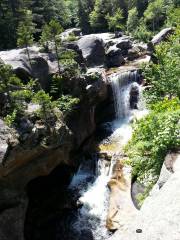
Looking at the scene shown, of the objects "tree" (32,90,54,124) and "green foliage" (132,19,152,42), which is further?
"green foliage" (132,19,152,42)

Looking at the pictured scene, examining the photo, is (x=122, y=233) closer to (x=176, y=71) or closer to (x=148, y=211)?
(x=148, y=211)

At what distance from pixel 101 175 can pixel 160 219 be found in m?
18.2

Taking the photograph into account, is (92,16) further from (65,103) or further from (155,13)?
(65,103)

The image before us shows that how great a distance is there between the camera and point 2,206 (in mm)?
20547

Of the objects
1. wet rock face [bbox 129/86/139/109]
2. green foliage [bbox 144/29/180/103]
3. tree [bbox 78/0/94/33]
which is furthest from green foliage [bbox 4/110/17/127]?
tree [bbox 78/0/94/33]

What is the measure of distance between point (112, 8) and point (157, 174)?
69.1 m

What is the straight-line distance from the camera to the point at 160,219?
34.0 ft

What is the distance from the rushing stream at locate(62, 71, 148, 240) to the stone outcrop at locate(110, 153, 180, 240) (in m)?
11.4

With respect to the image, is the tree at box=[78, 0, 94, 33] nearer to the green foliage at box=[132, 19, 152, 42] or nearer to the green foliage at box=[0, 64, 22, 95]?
the green foliage at box=[132, 19, 152, 42]

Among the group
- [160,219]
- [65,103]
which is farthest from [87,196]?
[160,219]

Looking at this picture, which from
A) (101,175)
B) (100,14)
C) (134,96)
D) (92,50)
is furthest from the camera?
(100,14)

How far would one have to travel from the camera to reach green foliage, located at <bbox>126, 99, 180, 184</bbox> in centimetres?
1518

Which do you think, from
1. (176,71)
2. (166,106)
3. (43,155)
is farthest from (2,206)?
(176,71)

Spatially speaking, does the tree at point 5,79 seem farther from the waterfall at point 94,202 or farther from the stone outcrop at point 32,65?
the waterfall at point 94,202
